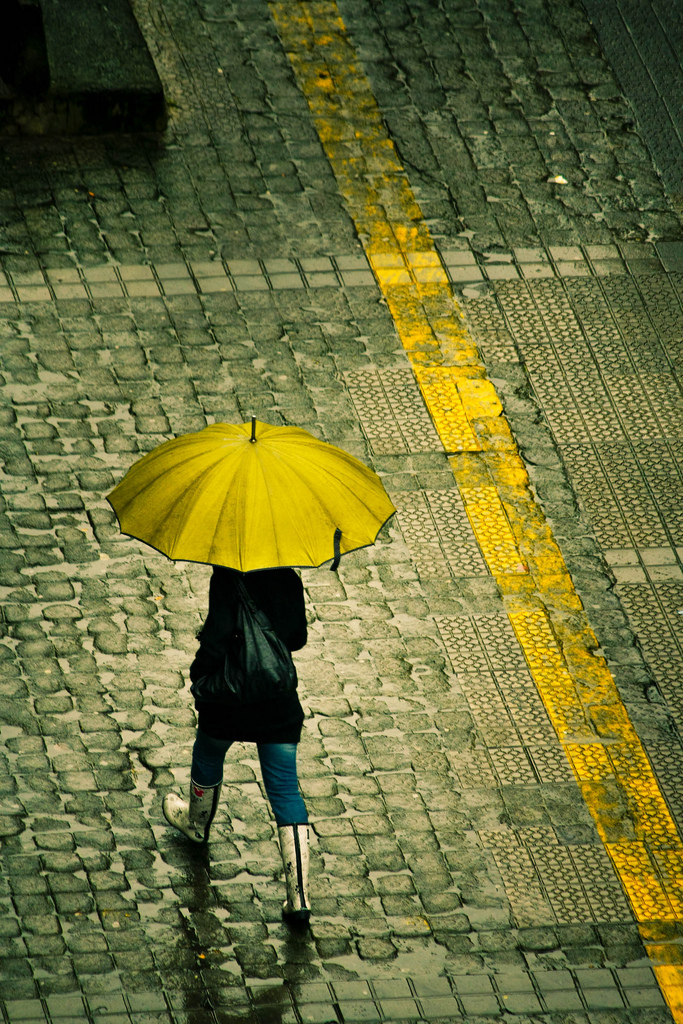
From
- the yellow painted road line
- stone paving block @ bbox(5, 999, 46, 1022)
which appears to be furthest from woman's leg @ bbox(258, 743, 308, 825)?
the yellow painted road line

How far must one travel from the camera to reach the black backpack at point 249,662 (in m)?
4.68

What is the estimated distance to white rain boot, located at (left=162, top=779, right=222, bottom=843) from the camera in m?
5.16

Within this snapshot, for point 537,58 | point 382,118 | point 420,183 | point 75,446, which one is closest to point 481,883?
point 75,446

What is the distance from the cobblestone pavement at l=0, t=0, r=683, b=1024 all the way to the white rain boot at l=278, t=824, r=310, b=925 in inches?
4.1

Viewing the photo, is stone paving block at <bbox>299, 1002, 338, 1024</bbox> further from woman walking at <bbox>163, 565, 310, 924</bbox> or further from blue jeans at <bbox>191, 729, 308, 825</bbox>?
blue jeans at <bbox>191, 729, 308, 825</bbox>

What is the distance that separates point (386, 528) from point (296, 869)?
219 centimetres

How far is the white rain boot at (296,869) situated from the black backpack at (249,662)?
571 mm

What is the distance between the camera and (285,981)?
16.2 feet

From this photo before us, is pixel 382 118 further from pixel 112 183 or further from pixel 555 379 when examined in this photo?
pixel 555 379

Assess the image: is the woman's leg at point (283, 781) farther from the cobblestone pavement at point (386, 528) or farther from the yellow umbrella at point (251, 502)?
the yellow umbrella at point (251, 502)

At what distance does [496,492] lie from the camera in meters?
6.94

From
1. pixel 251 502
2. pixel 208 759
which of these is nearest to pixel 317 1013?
pixel 208 759

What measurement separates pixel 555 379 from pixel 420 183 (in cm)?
200

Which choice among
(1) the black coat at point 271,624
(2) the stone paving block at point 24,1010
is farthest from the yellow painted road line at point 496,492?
(2) the stone paving block at point 24,1010
